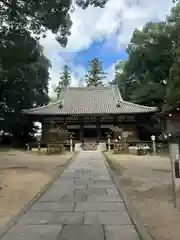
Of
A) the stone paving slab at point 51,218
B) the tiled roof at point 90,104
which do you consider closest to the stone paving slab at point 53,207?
the stone paving slab at point 51,218

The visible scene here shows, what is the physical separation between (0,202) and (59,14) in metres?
9.93

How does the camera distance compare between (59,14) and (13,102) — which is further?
(13,102)

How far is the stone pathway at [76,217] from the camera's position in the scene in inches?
207

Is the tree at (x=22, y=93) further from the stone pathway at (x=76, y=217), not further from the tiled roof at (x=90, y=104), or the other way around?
the stone pathway at (x=76, y=217)

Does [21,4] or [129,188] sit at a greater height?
[21,4]

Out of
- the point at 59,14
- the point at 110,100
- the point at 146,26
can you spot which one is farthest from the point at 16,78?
the point at 59,14

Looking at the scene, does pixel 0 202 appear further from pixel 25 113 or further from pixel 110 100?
pixel 110 100

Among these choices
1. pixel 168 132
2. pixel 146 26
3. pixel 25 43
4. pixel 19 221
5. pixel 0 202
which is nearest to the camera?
pixel 19 221

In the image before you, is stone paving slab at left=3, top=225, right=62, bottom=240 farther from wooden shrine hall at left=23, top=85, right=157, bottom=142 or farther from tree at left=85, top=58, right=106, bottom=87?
tree at left=85, top=58, right=106, bottom=87

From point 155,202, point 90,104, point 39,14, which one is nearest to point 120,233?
point 155,202

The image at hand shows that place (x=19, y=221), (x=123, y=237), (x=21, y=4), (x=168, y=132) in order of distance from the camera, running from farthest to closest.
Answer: (x=21, y=4)
(x=168, y=132)
(x=19, y=221)
(x=123, y=237)

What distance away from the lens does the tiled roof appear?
37.1 m

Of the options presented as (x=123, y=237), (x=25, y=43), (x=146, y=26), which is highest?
(x=146, y=26)

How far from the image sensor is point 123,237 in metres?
5.10
